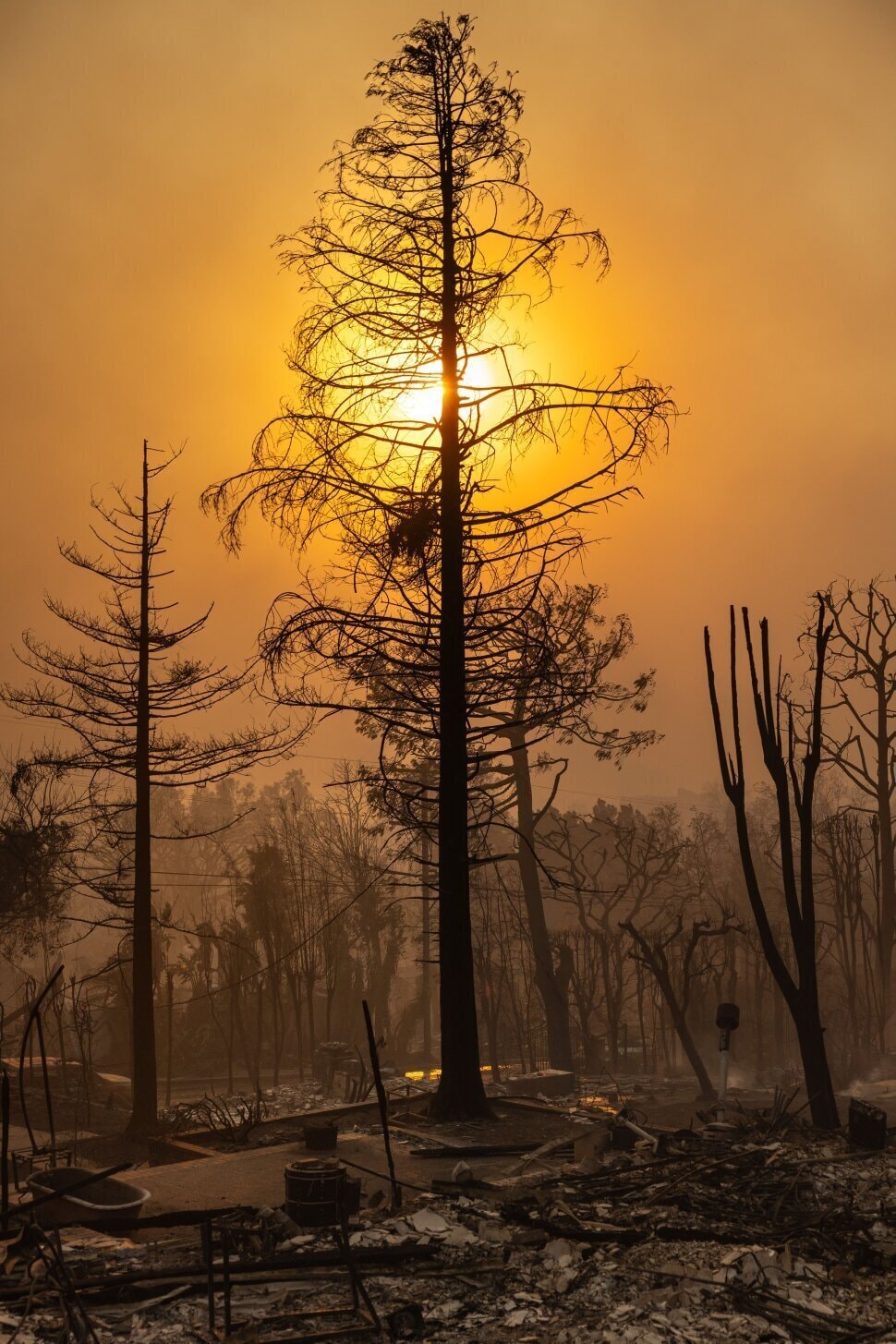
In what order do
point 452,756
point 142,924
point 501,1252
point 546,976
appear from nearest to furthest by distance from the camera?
point 501,1252, point 452,756, point 142,924, point 546,976

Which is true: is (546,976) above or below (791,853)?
below

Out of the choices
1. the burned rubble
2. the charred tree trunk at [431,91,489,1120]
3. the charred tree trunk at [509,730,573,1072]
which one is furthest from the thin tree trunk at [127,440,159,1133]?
the charred tree trunk at [509,730,573,1072]

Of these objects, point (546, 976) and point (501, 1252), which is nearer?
point (501, 1252)

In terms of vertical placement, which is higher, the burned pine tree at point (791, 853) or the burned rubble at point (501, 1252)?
the burned pine tree at point (791, 853)

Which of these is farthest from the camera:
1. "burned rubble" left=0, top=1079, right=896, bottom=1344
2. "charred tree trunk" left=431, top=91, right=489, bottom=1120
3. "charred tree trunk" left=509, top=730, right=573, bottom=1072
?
"charred tree trunk" left=509, top=730, right=573, bottom=1072

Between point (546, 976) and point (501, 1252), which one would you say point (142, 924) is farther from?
point (501, 1252)

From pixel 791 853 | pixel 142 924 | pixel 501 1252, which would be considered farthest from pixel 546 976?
pixel 501 1252

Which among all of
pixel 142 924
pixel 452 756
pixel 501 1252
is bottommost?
pixel 501 1252

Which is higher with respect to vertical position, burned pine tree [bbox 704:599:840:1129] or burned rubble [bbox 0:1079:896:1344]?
burned pine tree [bbox 704:599:840:1129]

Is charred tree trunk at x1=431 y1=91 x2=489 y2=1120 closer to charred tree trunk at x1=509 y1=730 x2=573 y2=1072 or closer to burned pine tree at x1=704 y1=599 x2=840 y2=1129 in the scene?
burned pine tree at x1=704 y1=599 x2=840 y2=1129

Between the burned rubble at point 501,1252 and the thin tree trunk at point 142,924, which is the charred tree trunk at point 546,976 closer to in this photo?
the thin tree trunk at point 142,924

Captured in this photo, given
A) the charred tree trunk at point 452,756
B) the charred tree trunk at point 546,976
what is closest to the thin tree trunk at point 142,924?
the charred tree trunk at point 452,756

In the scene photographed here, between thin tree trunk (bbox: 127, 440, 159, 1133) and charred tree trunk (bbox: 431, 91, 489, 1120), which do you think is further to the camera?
thin tree trunk (bbox: 127, 440, 159, 1133)

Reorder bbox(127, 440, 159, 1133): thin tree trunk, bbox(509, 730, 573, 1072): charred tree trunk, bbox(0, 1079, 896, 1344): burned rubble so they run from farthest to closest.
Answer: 1. bbox(509, 730, 573, 1072): charred tree trunk
2. bbox(127, 440, 159, 1133): thin tree trunk
3. bbox(0, 1079, 896, 1344): burned rubble
